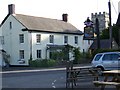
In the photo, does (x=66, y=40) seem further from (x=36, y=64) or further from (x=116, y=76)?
(x=116, y=76)

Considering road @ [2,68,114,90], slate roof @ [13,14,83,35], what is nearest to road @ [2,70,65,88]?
road @ [2,68,114,90]

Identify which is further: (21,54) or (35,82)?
(21,54)

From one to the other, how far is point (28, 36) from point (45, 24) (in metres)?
7.14

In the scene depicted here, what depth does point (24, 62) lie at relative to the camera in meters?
56.8

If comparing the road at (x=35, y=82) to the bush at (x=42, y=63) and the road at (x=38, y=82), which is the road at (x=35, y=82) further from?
the bush at (x=42, y=63)


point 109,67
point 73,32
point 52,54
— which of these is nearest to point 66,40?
point 73,32

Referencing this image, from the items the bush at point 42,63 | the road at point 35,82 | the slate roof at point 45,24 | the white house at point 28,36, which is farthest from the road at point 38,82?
the slate roof at point 45,24

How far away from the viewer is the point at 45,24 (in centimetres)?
6284

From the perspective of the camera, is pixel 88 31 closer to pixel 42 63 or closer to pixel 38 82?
pixel 42 63

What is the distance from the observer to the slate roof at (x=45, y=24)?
58.5m

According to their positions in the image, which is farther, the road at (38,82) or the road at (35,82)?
the road at (35,82)

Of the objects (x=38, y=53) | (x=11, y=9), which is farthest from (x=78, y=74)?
(x=11, y=9)

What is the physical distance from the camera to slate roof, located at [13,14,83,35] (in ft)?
192

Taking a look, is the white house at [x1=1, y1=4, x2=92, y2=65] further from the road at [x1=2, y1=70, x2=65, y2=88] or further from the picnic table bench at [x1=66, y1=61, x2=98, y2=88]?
the picnic table bench at [x1=66, y1=61, x2=98, y2=88]
